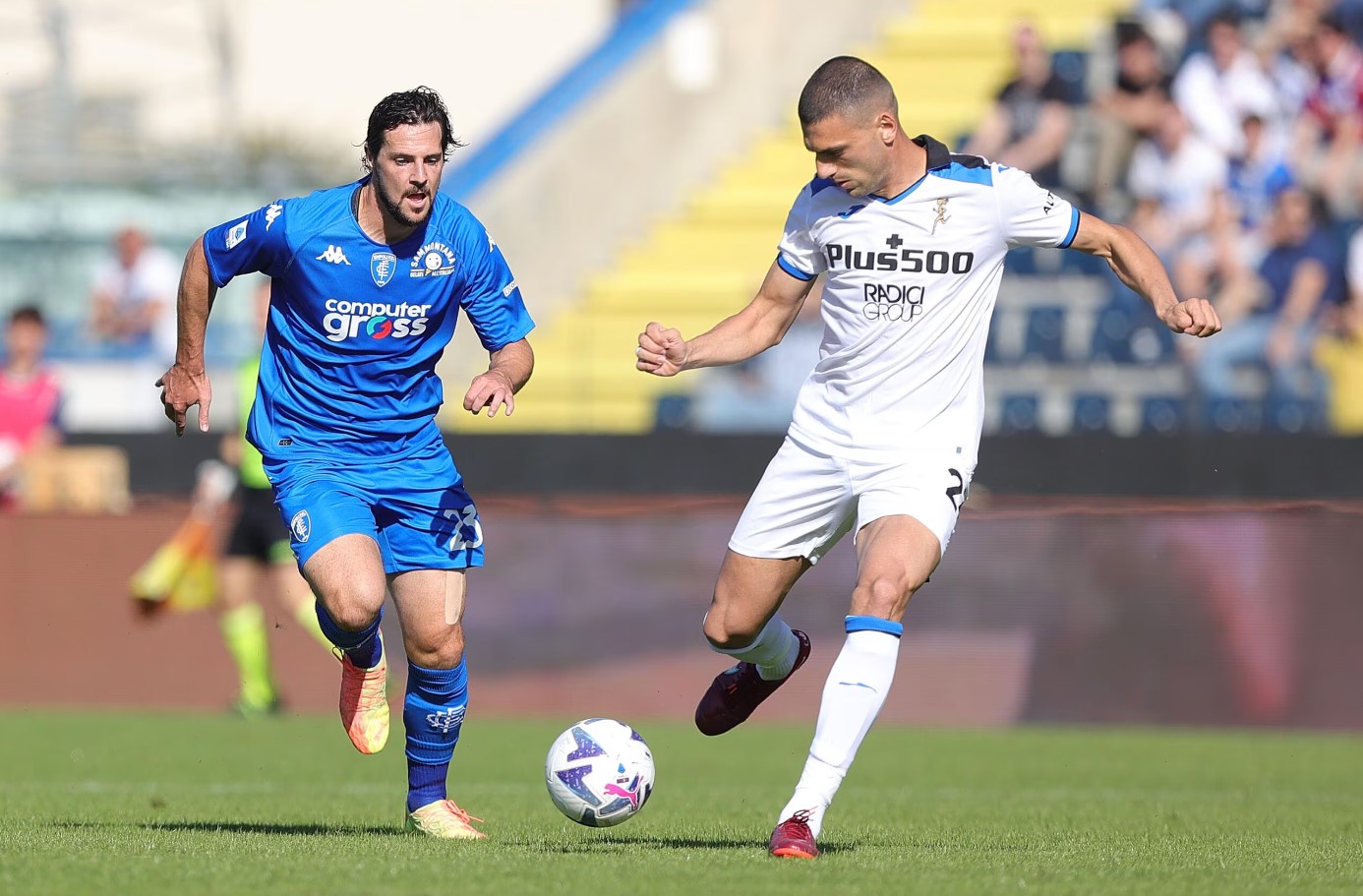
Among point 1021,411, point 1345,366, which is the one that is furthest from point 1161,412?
point 1345,366

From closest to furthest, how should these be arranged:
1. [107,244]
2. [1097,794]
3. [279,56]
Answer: [1097,794] < [107,244] < [279,56]

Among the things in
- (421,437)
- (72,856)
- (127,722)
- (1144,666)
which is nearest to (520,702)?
(127,722)

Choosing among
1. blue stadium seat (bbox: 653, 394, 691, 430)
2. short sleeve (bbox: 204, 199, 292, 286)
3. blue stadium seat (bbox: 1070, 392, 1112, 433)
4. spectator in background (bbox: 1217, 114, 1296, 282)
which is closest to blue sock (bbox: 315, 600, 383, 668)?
short sleeve (bbox: 204, 199, 292, 286)

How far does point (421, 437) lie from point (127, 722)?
20.9ft

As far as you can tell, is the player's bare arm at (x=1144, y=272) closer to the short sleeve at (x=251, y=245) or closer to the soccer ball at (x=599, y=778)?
the soccer ball at (x=599, y=778)

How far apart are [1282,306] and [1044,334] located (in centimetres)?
172

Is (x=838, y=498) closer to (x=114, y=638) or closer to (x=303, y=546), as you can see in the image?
(x=303, y=546)

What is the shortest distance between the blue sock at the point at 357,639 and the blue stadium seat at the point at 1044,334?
30.2ft

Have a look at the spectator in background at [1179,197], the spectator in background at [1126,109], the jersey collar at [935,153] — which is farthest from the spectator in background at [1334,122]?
the jersey collar at [935,153]

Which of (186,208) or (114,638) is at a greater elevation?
(186,208)

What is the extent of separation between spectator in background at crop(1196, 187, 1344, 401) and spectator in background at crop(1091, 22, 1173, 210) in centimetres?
134

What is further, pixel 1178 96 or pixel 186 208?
pixel 186 208

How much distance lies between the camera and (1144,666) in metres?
13.4

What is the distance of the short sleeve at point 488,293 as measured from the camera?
24.1 ft
